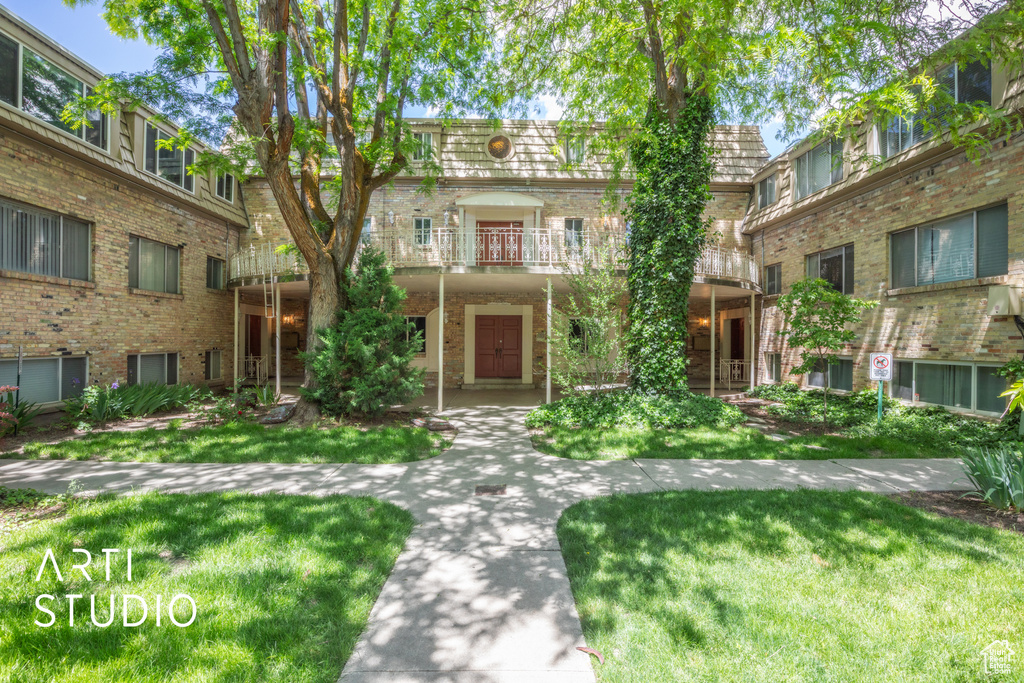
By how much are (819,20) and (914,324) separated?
6.37m

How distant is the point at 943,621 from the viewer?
104 inches

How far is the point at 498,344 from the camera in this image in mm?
14523

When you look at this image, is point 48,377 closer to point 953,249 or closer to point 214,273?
point 214,273

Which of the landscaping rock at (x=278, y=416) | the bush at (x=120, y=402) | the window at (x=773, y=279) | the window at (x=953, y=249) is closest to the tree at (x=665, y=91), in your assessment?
the window at (x=953, y=249)

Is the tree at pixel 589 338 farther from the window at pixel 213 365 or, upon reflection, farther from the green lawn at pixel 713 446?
the window at pixel 213 365

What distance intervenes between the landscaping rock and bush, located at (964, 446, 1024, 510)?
9973mm

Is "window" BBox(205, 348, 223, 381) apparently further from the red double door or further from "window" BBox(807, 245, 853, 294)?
"window" BBox(807, 245, 853, 294)

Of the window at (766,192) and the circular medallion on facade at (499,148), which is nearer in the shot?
the window at (766,192)

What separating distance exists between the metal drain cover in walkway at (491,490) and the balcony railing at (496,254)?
5889 millimetres

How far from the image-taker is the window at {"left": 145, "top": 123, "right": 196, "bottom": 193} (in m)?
10.8

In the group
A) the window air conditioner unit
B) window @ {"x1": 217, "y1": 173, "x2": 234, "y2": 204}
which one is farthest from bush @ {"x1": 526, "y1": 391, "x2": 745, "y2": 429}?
window @ {"x1": 217, "y1": 173, "x2": 234, "y2": 204}

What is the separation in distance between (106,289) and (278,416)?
16.5 ft

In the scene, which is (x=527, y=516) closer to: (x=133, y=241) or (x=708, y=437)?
(x=708, y=437)

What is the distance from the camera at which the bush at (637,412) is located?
821 centimetres
